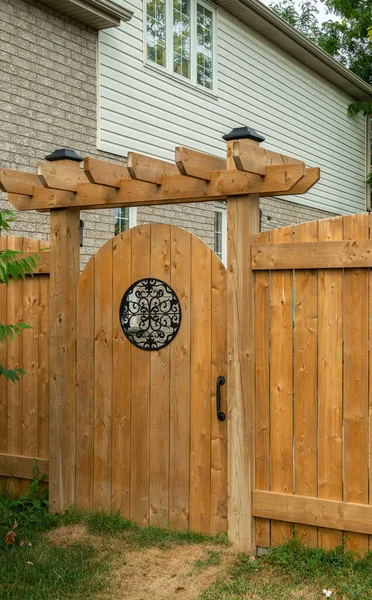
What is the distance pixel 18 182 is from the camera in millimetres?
5559

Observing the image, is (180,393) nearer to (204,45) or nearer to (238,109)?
(204,45)

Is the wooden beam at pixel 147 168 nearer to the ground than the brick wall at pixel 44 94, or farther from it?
nearer to the ground

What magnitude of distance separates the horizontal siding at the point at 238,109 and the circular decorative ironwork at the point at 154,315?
4560 millimetres

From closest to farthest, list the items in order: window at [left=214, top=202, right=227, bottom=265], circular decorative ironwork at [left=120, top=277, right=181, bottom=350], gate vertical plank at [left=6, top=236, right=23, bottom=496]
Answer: circular decorative ironwork at [left=120, top=277, right=181, bottom=350] < gate vertical plank at [left=6, top=236, right=23, bottom=496] < window at [left=214, top=202, right=227, bottom=265]

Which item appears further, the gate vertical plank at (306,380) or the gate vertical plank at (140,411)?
the gate vertical plank at (140,411)

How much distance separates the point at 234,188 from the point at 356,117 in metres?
14.9

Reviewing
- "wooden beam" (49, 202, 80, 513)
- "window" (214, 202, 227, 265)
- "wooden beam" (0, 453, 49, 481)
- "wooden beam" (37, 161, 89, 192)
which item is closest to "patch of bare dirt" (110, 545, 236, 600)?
"wooden beam" (49, 202, 80, 513)

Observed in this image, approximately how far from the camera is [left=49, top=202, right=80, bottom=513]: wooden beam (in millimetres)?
5594

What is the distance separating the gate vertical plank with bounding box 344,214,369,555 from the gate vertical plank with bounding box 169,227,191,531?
1148 mm

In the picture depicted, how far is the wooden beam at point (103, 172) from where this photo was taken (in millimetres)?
4852

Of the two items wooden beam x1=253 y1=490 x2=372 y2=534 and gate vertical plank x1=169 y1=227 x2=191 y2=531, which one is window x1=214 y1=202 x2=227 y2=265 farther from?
wooden beam x1=253 y1=490 x2=372 y2=534

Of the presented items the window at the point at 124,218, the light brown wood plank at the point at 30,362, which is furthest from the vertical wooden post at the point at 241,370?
the window at the point at 124,218

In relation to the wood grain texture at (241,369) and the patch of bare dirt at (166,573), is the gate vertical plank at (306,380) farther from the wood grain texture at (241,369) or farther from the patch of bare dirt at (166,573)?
the patch of bare dirt at (166,573)

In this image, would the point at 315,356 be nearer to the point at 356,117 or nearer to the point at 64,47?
the point at 64,47
